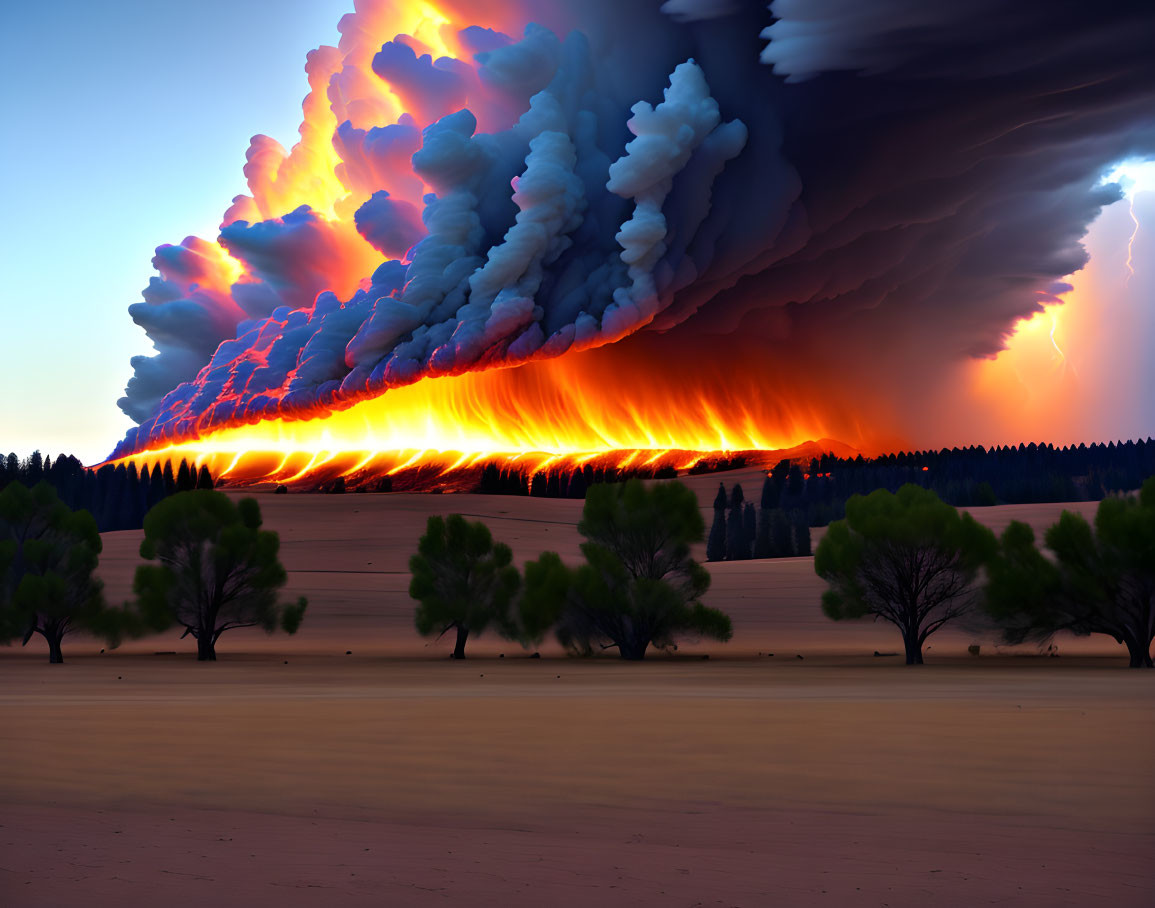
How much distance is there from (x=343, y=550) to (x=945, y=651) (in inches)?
2751

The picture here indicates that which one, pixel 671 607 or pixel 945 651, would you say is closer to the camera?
pixel 671 607

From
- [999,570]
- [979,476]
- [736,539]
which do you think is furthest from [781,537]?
[999,570]

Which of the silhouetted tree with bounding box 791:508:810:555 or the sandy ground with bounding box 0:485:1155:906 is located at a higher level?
the silhouetted tree with bounding box 791:508:810:555

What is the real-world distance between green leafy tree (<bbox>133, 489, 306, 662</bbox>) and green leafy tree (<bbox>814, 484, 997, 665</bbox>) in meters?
28.5

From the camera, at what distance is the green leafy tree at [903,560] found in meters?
52.7

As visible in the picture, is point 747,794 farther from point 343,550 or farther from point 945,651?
point 343,550

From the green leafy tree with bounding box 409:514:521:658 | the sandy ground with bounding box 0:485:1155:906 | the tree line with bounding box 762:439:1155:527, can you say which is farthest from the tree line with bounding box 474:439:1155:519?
the sandy ground with bounding box 0:485:1155:906

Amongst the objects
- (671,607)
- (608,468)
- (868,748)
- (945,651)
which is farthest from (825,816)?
(608,468)

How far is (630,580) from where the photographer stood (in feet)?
197

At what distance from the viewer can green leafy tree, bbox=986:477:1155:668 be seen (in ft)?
160

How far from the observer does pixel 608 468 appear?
175875mm

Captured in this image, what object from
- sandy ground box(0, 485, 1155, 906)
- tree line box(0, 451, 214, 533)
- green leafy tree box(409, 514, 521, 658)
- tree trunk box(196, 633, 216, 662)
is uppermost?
tree line box(0, 451, 214, 533)

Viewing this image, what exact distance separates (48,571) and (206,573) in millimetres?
8035

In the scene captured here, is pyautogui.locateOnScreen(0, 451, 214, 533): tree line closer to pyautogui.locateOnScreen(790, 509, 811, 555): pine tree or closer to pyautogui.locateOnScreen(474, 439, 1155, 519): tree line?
pyautogui.locateOnScreen(474, 439, 1155, 519): tree line
